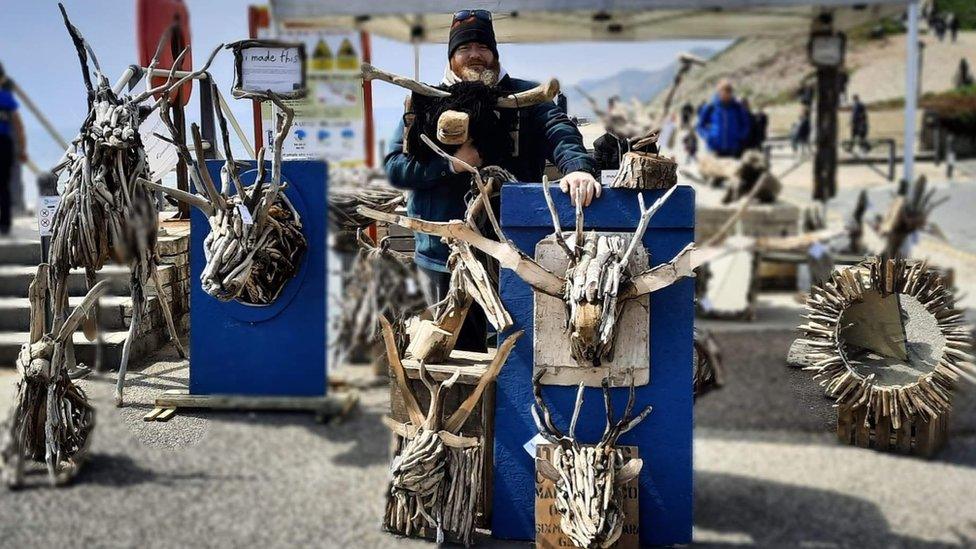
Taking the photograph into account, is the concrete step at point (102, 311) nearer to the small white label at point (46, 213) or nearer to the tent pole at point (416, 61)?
the small white label at point (46, 213)

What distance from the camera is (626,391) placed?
2.61m

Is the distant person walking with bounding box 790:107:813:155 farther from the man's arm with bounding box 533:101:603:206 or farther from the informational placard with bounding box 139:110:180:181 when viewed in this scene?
the informational placard with bounding box 139:110:180:181

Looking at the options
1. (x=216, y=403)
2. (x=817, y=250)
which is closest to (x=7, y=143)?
(x=216, y=403)

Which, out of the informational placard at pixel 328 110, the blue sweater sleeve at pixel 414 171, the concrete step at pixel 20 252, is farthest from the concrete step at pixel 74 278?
the blue sweater sleeve at pixel 414 171

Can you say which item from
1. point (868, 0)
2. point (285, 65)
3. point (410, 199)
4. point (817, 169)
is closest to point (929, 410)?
point (410, 199)

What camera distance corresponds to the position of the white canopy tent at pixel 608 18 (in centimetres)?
281

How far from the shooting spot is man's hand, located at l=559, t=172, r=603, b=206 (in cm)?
254

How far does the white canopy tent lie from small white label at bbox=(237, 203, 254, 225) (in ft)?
2.29

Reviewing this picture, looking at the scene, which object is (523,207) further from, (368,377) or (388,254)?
(368,377)

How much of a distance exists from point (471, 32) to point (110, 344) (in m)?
1.27

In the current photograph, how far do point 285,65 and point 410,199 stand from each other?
0.50 meters

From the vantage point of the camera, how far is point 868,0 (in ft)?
22.9

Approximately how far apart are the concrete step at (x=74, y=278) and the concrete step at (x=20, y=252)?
0.05 ft

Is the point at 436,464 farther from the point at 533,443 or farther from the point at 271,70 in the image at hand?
the point at 271,70
